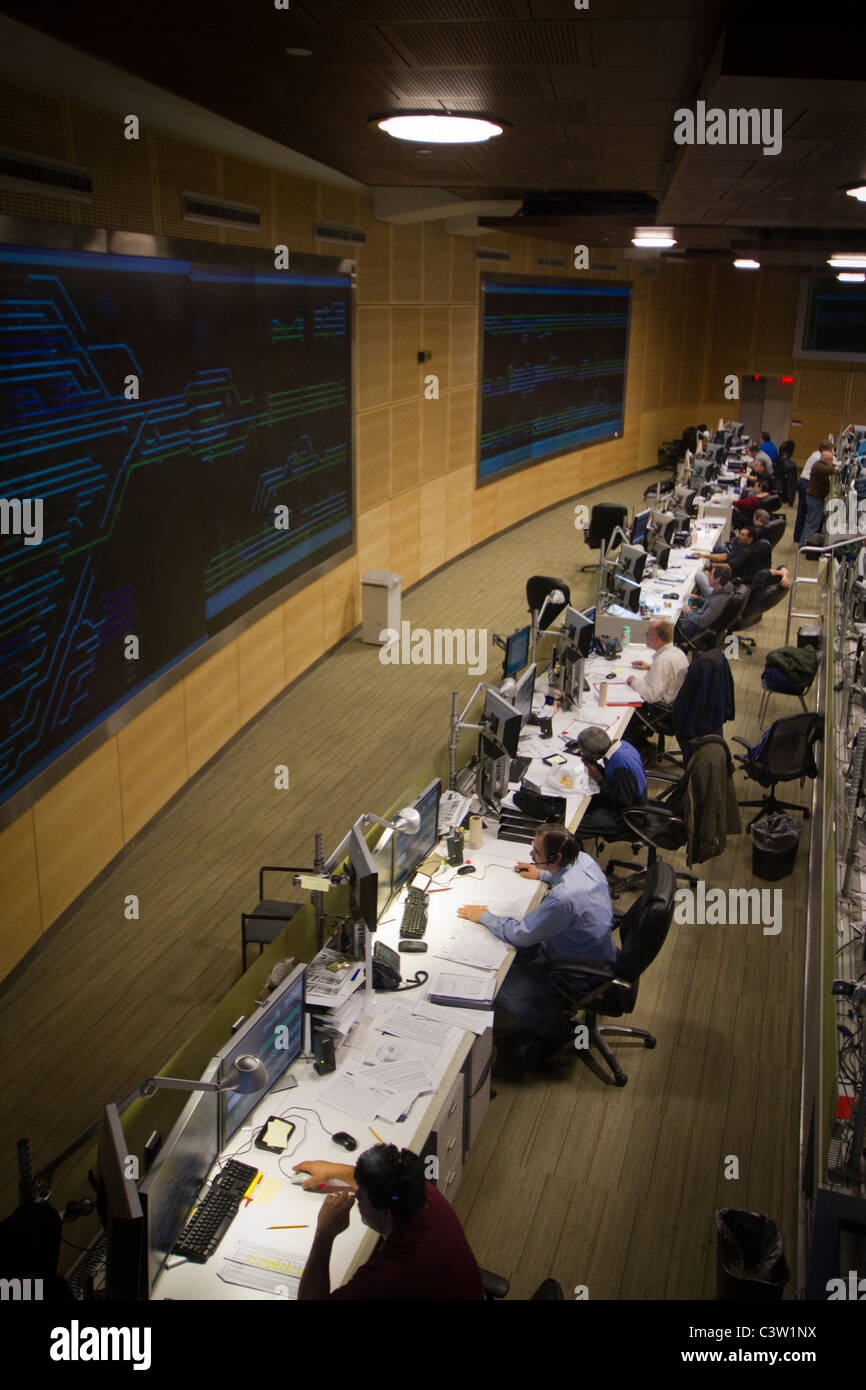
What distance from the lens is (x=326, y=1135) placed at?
11.5ft

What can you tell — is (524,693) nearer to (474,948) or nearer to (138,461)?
(474,948)

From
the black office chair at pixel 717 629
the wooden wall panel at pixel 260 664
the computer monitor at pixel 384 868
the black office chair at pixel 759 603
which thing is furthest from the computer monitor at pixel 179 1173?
the black office chair at pixel 759 603

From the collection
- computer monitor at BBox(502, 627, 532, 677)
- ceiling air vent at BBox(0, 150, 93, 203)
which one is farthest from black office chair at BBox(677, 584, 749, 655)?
ceiling air vent at BBox(0, 150, 93, 203)

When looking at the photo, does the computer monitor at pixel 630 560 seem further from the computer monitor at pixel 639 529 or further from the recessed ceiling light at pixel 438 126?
the recessed ceiling light at pixel 438 126

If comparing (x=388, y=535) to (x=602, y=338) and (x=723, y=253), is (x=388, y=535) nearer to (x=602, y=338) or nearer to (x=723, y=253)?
(x=723, y=253)

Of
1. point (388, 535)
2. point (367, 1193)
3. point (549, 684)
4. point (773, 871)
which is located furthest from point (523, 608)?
point (367, 1193)

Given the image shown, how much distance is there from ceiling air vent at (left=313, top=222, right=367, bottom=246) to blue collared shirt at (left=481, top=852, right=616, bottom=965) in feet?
18.9

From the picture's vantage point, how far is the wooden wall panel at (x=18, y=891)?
5.04 m

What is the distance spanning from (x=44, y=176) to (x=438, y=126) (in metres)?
1.91

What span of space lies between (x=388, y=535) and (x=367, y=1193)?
863 centimetres

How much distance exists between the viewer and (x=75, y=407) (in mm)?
5211

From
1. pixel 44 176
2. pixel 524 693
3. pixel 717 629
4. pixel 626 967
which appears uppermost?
pixel 44 176

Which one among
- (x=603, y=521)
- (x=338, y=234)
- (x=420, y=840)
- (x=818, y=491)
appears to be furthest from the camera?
(x=818, y=491)

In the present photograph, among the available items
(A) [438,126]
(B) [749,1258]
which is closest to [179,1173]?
(B) [749,1258]
